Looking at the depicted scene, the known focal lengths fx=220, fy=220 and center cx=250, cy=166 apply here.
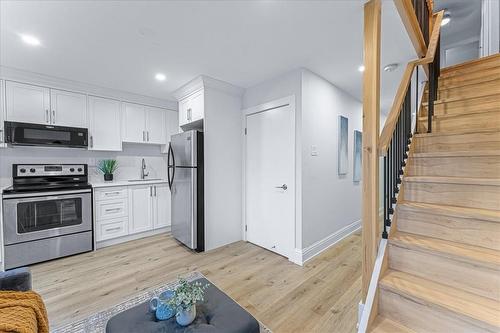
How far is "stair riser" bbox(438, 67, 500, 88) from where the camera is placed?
2.42 m

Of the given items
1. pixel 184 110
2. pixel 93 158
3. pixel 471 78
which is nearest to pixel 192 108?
pixel 184 110

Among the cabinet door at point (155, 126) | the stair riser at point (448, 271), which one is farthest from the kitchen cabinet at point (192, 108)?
the stair riser at point (448, 271)

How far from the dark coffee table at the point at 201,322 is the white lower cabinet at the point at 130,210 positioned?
249cm

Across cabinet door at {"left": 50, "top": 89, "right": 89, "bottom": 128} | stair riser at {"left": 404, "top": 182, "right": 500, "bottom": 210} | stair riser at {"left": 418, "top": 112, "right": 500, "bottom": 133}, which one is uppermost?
cabinet door at {"left": 50, "top": 89, "right": 89, "bottom": 128}

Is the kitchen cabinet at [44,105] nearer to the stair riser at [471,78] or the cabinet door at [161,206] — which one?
the cabinet door at [161,206]

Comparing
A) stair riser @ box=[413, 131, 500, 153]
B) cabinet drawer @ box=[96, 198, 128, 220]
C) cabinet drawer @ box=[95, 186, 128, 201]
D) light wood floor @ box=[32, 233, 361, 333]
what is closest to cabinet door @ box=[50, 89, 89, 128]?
cabinet drawer @ box=[95, 186, 128, 201]

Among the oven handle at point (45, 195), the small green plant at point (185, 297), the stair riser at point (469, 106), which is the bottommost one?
the small green plant at point (185, 297)

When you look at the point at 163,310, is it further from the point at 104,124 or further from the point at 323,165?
the point at 104,124

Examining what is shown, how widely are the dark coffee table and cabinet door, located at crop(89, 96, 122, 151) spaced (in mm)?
3020

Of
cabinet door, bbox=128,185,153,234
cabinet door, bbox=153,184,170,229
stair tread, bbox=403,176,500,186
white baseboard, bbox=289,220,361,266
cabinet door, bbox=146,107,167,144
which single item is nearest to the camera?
stair tread, bbox=403,176,500,186

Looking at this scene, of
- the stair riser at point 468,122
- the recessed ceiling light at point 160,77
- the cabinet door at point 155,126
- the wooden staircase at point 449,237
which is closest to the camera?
the wooden staircase at point 449,237

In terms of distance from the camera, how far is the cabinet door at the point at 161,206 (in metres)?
3.80

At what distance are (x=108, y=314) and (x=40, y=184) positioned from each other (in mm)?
2301

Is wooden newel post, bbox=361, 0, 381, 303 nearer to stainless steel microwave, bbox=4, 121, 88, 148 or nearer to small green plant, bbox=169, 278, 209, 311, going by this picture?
small green plant, bbox=169, 278, 209, 311
